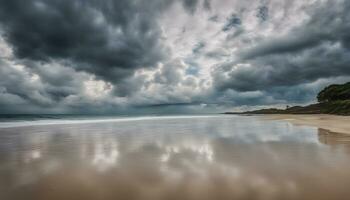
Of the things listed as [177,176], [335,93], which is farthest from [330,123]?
[335,93]

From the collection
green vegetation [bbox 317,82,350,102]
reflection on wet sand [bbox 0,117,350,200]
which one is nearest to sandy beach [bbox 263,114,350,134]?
reflection on wet sand [bbox 0,117,350,200]

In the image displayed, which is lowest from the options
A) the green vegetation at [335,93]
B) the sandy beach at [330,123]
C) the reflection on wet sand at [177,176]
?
the sandy beach at [330,123]

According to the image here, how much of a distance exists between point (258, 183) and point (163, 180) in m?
2.31

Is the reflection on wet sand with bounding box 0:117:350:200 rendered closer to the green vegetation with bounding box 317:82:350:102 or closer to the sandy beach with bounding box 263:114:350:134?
the sandy beach with bounding box 263:114:350:134

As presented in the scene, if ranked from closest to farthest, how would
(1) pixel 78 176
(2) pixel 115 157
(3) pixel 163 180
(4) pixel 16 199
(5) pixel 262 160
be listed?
(4) pixel 16 199 → (3) pixel 163 180 → (1) pixel 78 176 → (5) pixel 262 160 → (2) pixel 115 157

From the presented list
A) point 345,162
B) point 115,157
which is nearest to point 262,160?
point 345,162

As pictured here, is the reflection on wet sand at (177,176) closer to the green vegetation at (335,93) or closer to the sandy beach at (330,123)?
the sandy beach at (330,123)

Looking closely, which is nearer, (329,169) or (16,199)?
(16,199)

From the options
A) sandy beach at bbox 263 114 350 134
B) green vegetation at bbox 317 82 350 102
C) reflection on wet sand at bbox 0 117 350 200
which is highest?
green vegetation at bbox 317 82 350 102

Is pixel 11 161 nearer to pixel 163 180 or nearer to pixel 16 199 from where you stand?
pixel 16 199

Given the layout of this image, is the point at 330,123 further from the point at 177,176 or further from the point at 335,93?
the point at 335,93

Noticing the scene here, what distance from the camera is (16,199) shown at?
4301mm

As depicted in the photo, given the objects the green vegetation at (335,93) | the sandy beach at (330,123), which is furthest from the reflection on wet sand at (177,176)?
the green vegetation at (335,93)

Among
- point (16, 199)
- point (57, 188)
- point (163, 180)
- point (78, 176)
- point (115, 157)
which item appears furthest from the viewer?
point (115, 157)
